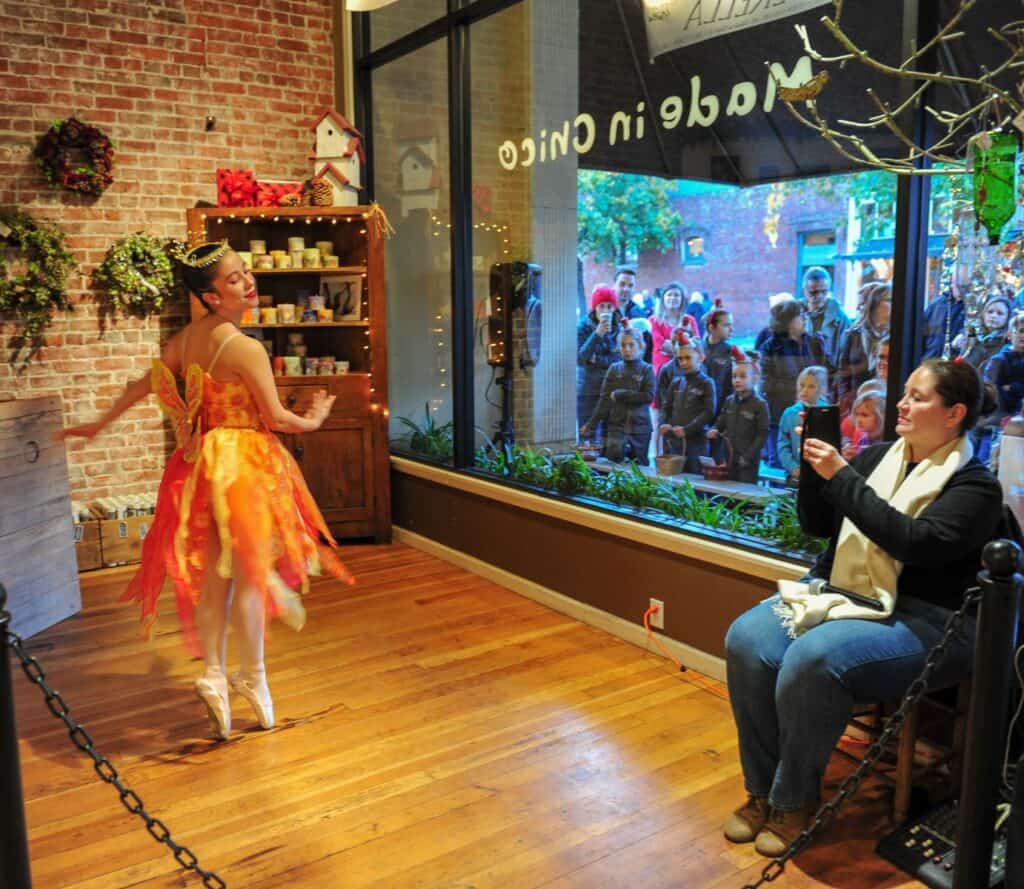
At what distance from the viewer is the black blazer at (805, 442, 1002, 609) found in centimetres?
231

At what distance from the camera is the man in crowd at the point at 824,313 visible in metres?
3.32

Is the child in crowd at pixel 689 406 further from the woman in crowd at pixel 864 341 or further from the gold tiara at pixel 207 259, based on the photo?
the gold tiara at pixel 207 259

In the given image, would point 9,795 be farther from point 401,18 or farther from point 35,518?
point 401,18

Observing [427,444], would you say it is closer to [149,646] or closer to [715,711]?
[149,646]

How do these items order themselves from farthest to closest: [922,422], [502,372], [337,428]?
[337,428]
[502,372]
[922,422]

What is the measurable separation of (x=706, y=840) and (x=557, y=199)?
3.00 metres

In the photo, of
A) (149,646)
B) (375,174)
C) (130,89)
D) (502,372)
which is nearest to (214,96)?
(130,89)

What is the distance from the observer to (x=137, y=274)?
5.27m

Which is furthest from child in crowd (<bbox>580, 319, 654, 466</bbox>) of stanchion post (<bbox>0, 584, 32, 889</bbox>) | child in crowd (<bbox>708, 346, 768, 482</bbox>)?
stanchion post (<bbox>0, 584, 32, 889</bbox>)

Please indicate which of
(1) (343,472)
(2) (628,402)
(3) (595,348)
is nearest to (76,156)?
(1) (343,472)

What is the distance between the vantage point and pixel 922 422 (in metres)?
2.42

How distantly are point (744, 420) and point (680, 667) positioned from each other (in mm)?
995

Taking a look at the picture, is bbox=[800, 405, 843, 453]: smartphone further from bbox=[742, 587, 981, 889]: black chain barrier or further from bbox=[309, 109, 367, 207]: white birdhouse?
bbox=[309, 109, 367, 207]: white birdhouse

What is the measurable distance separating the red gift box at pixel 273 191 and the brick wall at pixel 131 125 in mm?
381
